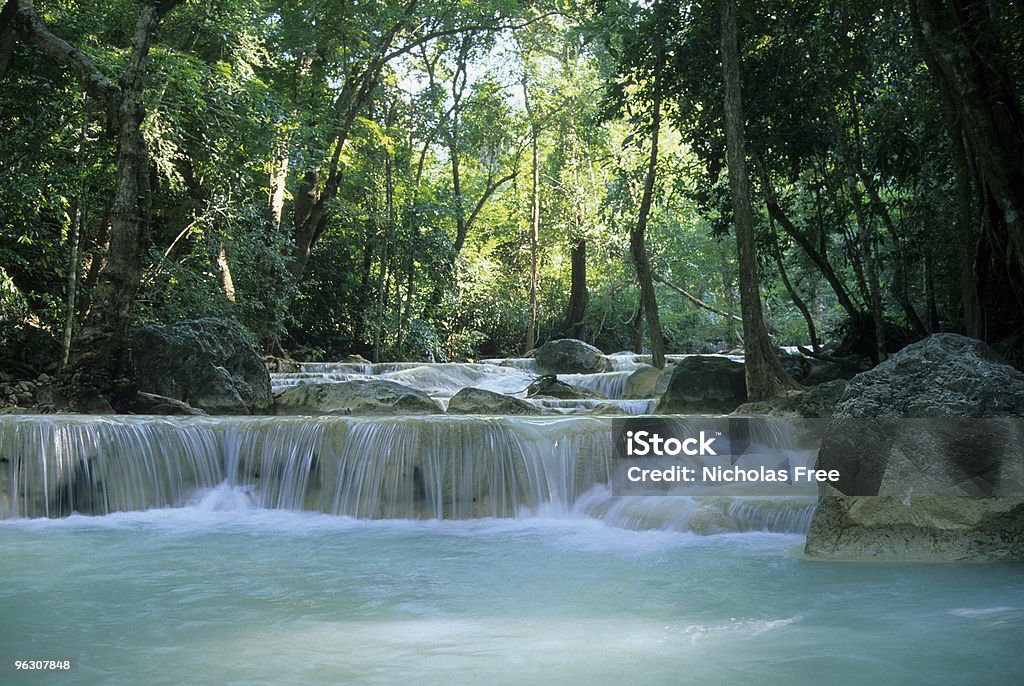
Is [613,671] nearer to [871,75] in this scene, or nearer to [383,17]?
[871,75]

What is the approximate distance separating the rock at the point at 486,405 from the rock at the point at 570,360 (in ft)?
25.1

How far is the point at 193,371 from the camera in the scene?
1175cm

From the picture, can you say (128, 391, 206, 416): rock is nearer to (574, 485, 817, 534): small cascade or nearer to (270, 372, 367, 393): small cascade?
(270, 372, 367, 393): small cascade

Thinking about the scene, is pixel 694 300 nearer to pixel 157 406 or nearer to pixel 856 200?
pixel 856 200

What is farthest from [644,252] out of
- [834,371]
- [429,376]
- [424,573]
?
[424,573]

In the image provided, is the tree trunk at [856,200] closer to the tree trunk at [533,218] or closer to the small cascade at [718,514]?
the small cascade at [718,514]

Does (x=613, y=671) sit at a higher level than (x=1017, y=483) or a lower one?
lower

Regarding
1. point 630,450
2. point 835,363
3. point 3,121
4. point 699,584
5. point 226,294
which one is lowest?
point 699,584

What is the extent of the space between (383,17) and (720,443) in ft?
45.1

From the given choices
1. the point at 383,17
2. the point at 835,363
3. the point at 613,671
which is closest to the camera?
the point at 613,671

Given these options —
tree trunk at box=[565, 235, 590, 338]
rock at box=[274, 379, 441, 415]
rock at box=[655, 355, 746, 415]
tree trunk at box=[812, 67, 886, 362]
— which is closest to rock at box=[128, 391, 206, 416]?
rock at box=[274, 379, 441, 415]

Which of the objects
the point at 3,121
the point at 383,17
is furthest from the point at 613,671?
the point at 383,17

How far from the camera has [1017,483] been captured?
518 centimetres

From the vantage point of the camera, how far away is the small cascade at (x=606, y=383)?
15.3 m
